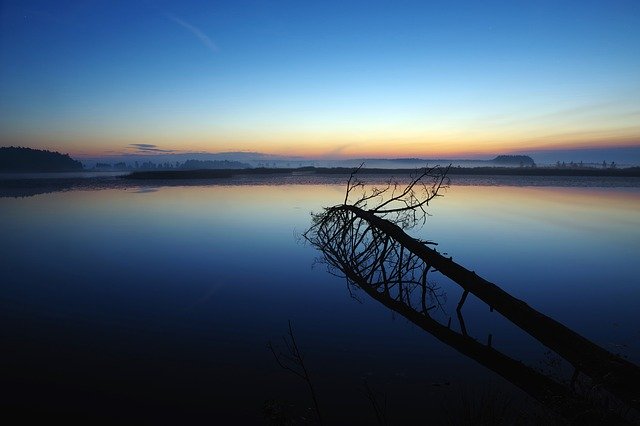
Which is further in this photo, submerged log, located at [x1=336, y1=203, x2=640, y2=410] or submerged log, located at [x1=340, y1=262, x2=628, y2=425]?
submerged log, located at [x1=336, y1=203, x2=640, y2=410]

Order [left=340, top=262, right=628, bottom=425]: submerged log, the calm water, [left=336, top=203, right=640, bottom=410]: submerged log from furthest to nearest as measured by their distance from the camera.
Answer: the calm water, [left=336, top=203, right=640, bottom=410]: submerged log, [left=340, top=262, right=628, bottom=425]: submerged log

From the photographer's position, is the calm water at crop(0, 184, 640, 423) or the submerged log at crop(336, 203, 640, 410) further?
the calm water at crop(0, 184, 640, 423)

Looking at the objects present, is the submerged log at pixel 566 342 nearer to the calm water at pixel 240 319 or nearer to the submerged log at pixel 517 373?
the submerged log at pixel 517 373

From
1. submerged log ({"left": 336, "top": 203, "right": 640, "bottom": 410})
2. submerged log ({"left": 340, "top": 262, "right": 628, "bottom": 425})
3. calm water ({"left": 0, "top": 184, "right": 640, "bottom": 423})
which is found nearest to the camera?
submerged log ({"left": 340, "top": 262, "right": 628, "bottom": 425})

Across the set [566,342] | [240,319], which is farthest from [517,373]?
[240,319]

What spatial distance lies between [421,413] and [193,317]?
5.07m

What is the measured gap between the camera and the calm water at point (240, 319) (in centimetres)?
523

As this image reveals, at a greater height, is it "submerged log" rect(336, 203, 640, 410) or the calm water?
"submerged log" rect(336, 203, 640, 410)

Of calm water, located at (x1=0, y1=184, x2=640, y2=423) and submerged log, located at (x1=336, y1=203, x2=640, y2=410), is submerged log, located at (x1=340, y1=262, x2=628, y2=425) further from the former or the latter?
submerged log, located at (x1=336, y1=203, x2=640, y2=410)

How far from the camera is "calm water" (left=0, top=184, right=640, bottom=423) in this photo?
206 inches

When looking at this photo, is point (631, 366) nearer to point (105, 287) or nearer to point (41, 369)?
point (41, 369)

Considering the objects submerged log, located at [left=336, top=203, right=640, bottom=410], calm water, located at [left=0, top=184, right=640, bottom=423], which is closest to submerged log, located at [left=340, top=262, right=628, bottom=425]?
calm water, located at [left=0, top=184, right=640, bottom=423]

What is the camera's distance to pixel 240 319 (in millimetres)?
7953

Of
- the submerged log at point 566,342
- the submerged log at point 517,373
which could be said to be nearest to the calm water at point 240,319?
the submerged log at point 517,373
